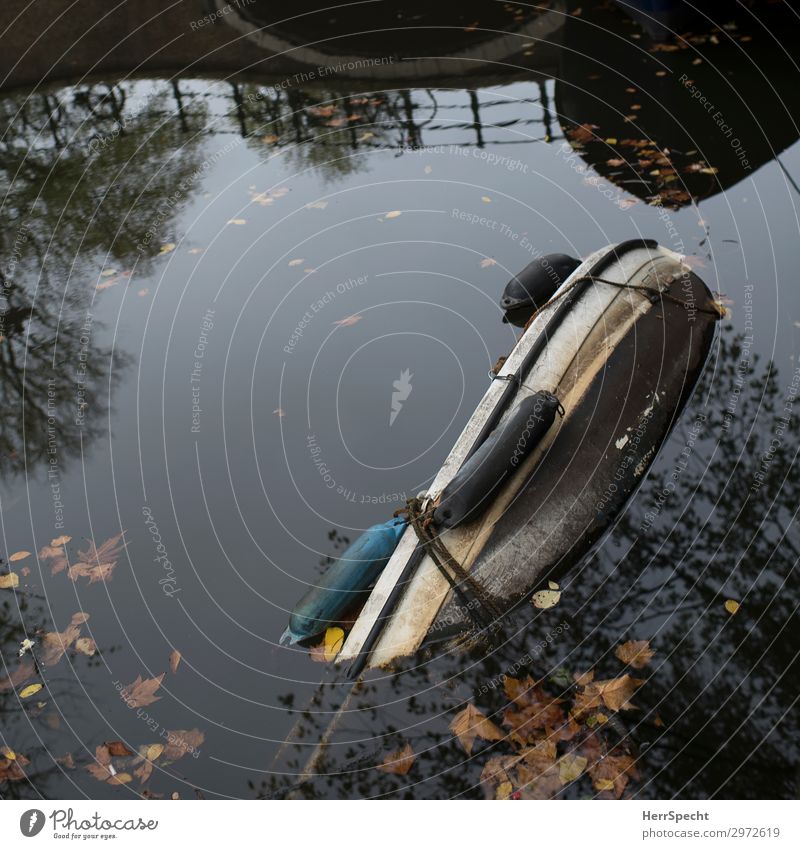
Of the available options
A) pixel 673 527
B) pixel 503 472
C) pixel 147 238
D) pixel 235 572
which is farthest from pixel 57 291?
pixel 673 527

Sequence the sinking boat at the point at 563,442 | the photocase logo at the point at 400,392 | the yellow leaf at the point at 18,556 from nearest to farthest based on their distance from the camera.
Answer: the sinking boat at the point at 563,442 → the yellow leaf at the point at 18,556 → the photocase logo at the point at 400,392

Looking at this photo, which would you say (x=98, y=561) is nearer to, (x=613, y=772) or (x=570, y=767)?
(x=570, y=767)

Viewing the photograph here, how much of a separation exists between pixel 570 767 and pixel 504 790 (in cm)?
38

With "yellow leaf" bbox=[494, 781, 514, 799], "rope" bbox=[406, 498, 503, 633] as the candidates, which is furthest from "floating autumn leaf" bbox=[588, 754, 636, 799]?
"rope" bbox=[406, 498, 503, 633]

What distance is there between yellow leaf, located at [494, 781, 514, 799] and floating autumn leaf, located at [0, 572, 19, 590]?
3865 millimetres

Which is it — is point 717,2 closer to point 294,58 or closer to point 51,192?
point 294,58

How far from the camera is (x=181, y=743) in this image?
510 centimetres

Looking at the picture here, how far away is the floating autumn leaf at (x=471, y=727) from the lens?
4.80 m
